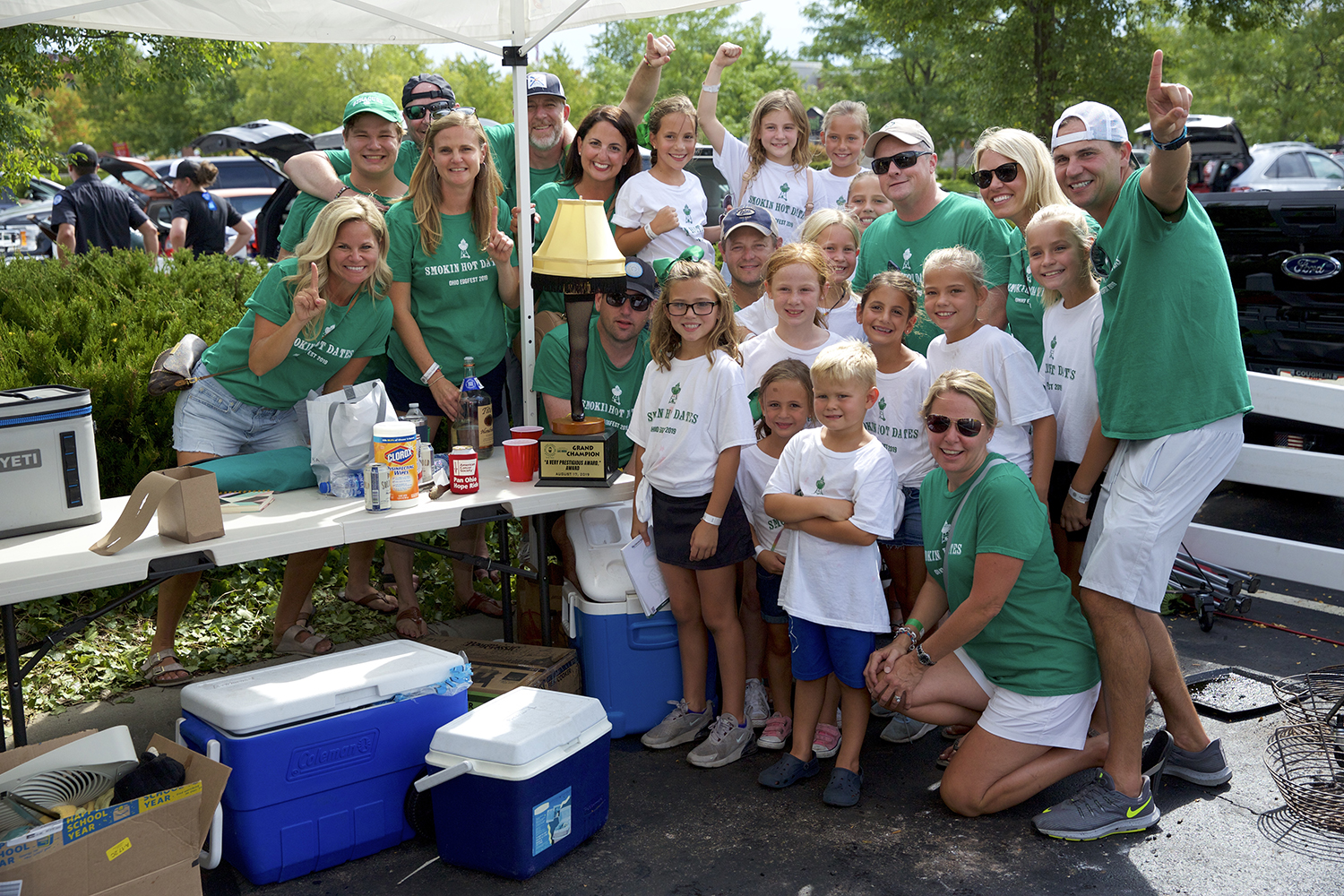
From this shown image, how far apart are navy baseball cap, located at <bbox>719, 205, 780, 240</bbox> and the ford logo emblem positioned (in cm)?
324

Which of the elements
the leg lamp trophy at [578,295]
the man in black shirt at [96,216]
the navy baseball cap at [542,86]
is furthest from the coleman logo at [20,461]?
the man in black shirt at [96,216]

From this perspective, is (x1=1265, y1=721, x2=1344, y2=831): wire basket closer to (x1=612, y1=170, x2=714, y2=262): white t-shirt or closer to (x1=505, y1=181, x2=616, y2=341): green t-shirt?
(x1=612, y1=170, x2=714, y2=262): white t-shirt

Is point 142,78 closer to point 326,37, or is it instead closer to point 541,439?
point 326,37

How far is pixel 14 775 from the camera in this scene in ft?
9.01

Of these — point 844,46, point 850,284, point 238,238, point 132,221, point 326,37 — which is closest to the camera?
point 850,284

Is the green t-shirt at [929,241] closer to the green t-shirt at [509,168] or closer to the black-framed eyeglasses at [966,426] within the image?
the black-framed eyeglasses at [966,426]

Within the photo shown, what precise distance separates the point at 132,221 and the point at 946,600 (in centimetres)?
1064

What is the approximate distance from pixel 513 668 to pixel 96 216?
9739mm

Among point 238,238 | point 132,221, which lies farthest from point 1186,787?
point 238,238

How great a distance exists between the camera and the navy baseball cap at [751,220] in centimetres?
445

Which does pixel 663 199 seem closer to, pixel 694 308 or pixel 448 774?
pixel 694 308


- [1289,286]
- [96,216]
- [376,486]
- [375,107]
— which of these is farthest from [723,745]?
[96,216]

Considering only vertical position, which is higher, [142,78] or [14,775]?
[142,78]

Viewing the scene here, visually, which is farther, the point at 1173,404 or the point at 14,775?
the point at 1173,404
